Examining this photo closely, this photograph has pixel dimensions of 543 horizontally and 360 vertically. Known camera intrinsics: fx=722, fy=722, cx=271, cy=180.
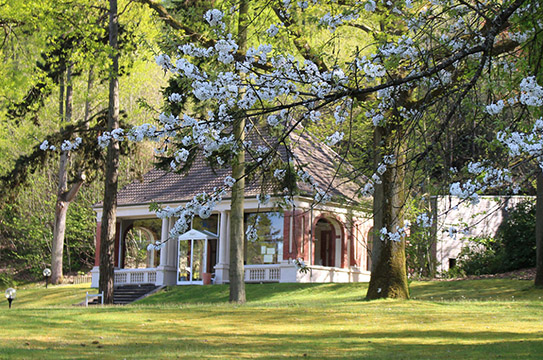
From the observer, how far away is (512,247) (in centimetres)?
2666

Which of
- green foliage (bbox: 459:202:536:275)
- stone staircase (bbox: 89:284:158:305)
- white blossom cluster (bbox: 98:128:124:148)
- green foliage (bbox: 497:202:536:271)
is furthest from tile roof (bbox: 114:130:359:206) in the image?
white blossom cluster (bbox: 98:128:124:148)

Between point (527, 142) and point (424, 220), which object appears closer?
point (527, 142)

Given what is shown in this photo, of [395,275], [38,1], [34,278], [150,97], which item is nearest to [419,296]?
[395,275]

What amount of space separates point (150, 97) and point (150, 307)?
88.8ft

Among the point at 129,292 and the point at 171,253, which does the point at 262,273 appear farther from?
the point at 129,292

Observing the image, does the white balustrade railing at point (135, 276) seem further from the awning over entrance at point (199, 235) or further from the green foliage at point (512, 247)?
the green foliage at point (512, 247)

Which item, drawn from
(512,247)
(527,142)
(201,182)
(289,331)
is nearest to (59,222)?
(201,182)

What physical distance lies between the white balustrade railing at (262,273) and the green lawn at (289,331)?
38.4 ft


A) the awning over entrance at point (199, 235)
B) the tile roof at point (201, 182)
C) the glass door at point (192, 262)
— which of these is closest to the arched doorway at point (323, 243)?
the tile roof at point (201, 182)

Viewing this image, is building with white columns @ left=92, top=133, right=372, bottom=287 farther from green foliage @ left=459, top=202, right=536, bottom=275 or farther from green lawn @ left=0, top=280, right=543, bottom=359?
green lawn @ left=0, top=280, right=543, bottom=359

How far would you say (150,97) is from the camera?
141 ft

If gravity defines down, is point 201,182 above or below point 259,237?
above

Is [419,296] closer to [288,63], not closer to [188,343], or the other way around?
[188,343]

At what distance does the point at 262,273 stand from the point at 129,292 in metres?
6.06
